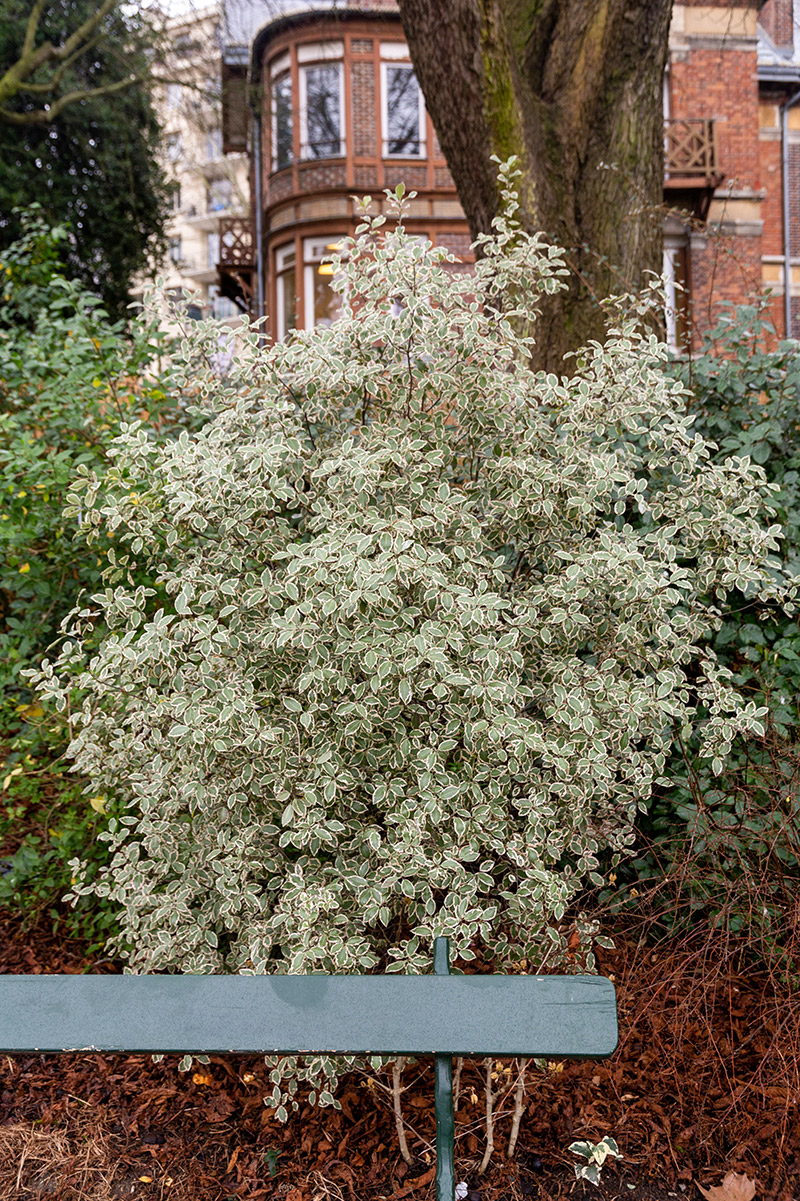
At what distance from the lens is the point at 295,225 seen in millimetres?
17375

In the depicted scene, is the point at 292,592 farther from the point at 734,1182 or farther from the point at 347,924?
the point at 734,1182

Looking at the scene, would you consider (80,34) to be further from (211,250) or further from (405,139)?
(211,250)

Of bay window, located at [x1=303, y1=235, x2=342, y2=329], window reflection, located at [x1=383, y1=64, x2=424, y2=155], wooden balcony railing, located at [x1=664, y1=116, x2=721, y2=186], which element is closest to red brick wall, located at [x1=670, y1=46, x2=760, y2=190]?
wooden balcony railing, located at [x1=664, y1=116, x2=721, y2=186]

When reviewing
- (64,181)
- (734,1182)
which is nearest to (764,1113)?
(734,1182)

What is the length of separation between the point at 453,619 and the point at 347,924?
0.88m

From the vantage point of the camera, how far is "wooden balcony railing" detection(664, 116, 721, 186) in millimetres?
15258

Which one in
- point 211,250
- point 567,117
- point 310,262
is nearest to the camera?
point 567,117

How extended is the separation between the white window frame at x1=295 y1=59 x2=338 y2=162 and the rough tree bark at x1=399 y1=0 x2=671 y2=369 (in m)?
13.9

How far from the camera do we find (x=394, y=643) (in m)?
2.30

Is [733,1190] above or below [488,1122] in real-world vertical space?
below

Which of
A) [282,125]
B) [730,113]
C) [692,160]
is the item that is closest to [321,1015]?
[692,160]

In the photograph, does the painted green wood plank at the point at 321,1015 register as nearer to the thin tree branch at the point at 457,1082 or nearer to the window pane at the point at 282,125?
the thin tree branch at the point at 457,1082

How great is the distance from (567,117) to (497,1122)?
430 cm

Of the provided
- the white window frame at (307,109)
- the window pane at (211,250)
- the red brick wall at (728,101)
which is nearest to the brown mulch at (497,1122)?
the red brick wall at (728,101)
